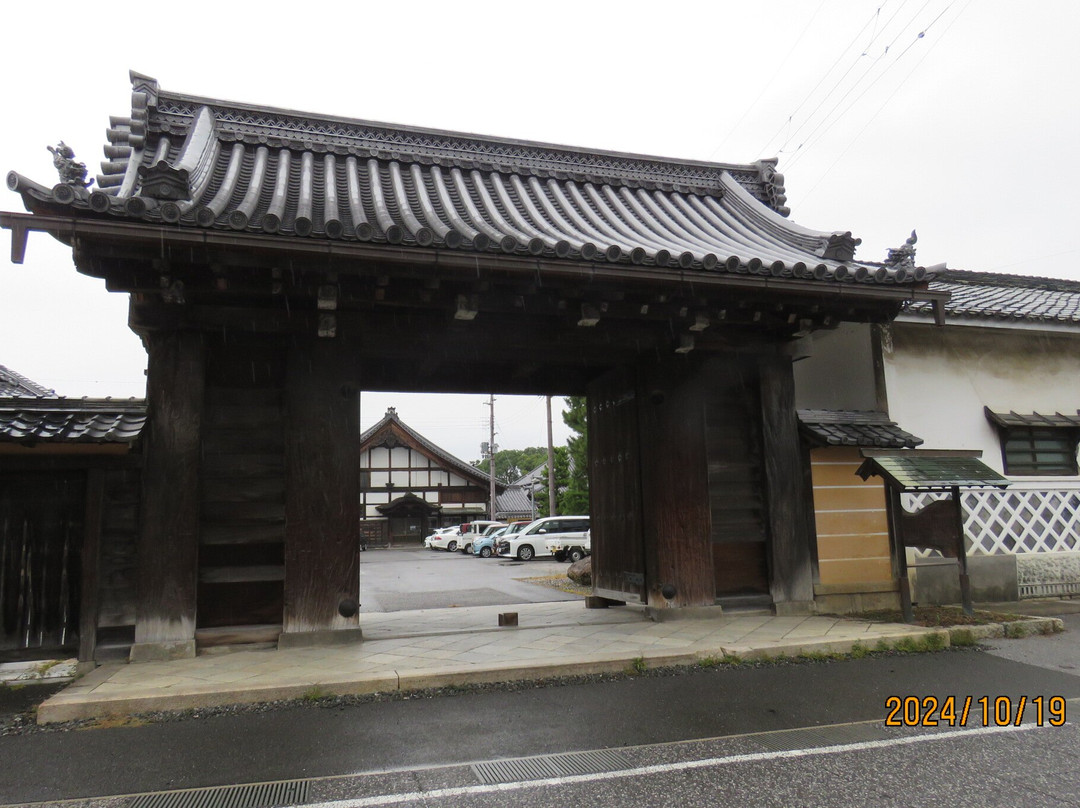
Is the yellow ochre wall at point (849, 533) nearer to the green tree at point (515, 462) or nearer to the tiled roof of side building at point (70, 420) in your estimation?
the tiled roof of side building at point (70, 420)

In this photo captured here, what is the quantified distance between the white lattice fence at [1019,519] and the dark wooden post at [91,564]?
9.20m

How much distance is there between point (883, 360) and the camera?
9.44m

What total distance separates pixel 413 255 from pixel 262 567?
335 centimetres

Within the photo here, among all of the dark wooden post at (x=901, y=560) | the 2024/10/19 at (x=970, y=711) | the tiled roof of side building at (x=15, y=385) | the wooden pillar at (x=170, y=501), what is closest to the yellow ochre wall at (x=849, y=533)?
the dark wooden post at (x=901, y=560)

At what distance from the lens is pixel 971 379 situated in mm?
9883

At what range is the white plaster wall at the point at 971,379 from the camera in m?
9.54

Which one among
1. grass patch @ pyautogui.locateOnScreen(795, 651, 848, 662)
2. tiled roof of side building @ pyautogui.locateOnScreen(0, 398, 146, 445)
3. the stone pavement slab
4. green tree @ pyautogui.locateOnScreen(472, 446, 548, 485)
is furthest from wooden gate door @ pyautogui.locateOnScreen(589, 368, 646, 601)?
green tree @ pyautogui.locateOnScreen(472, 446, 548, 485)

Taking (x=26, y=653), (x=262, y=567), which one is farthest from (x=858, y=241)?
(x=26, y=653)

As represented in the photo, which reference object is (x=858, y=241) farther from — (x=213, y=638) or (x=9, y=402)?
(x=9, y=402)

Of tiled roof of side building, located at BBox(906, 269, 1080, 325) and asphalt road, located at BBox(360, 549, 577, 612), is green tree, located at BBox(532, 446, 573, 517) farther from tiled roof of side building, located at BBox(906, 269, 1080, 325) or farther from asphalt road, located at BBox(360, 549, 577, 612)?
tiled roof of side building, located at BBox(906, 269, 1080, 325)

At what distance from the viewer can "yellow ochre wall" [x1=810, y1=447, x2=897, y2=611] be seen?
27.6 feet

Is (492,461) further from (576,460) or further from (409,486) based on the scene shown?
(576,460)

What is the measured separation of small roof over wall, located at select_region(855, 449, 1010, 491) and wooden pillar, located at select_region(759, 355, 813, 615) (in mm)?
779

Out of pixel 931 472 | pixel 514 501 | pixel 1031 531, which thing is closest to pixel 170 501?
pixel 931 472
